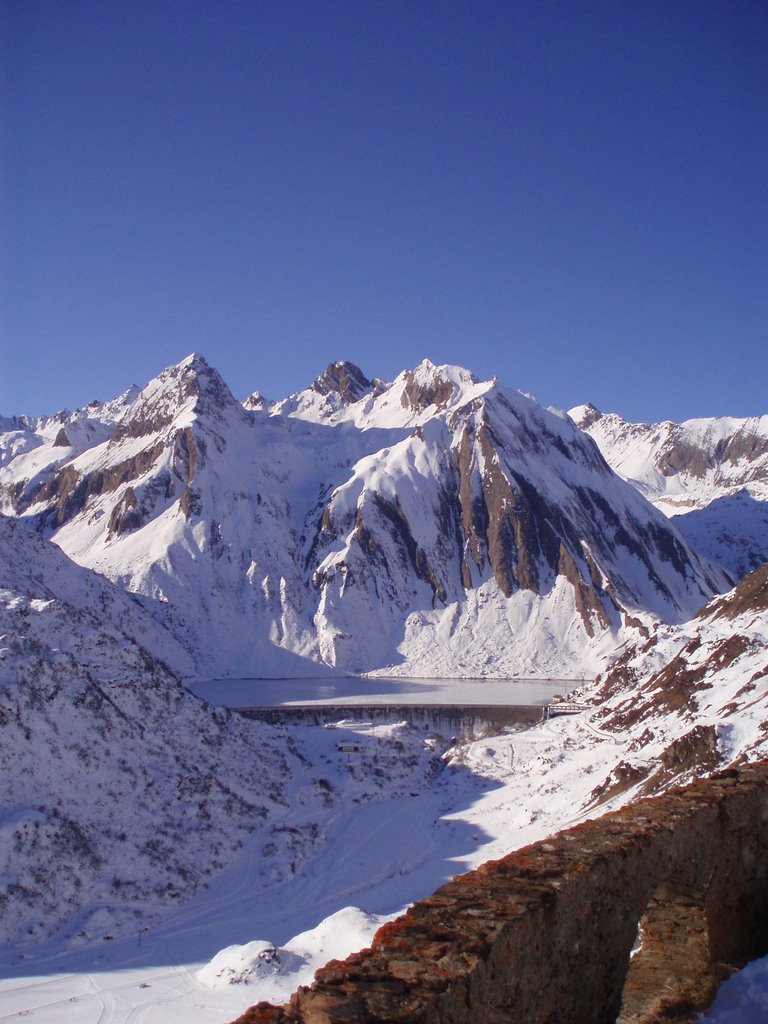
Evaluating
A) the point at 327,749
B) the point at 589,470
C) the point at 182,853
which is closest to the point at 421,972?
the point at 182,853

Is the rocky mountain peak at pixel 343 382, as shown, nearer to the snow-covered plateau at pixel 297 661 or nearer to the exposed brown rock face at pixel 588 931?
the snow-covered plateau at pixel 297 661

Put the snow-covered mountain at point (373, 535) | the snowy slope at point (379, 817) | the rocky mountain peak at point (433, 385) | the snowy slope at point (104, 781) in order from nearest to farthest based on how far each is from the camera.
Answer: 1. the snowy slope at point (379, 817)
2. the snowy slope at point (104, 781)
3. the snow-covered mountain at point (373, 535)
4. the rocky mountain peak at point (433, 385)

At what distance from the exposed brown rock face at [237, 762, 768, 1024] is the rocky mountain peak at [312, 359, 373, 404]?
15174cm

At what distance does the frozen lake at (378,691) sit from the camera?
71.4 m

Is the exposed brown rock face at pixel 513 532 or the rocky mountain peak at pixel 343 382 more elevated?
the rocky mountain peak at pixel 343 382

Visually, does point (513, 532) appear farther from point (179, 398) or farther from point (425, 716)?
point (179, 398)

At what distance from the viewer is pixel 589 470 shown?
4850 inches

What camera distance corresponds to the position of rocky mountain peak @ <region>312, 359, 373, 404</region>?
161 m

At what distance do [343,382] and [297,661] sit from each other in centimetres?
8441

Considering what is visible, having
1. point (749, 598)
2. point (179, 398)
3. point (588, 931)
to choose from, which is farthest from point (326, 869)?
point (179, 398)

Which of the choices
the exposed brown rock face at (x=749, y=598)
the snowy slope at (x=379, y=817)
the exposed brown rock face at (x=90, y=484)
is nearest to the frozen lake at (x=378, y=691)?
the snowy slope at (x=379, y=817)

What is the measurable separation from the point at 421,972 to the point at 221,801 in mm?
36355

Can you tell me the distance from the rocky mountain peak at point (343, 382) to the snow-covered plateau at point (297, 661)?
15.6 metres

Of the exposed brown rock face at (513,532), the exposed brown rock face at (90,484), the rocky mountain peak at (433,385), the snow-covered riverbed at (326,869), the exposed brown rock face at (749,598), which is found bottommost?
the snow-covered riverbed at (326,869)
